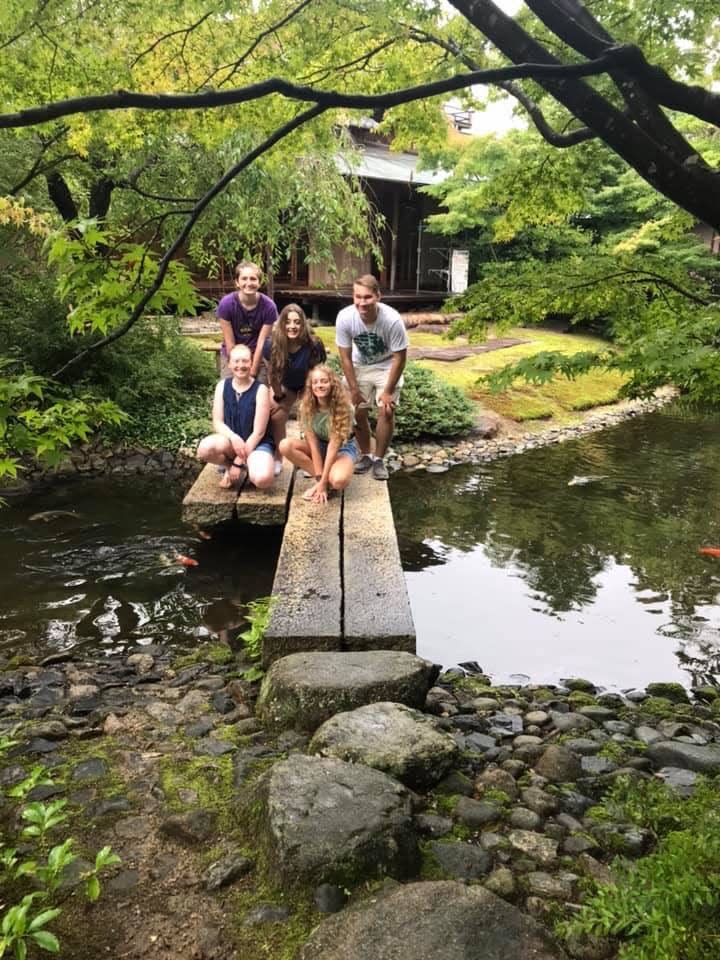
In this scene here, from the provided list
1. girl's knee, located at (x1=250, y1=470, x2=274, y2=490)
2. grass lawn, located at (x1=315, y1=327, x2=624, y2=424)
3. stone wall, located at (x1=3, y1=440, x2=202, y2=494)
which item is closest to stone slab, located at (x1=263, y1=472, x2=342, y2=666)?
girl's knee, located at (x1=250, y1=470, x2=274, y2=490)

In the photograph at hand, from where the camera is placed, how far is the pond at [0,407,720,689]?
5.79 m

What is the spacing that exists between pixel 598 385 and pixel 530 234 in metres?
8.67

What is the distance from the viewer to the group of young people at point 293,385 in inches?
246

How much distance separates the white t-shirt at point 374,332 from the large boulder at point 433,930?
4.94 metres

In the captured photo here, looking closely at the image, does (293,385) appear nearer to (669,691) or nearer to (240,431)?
(240,431)

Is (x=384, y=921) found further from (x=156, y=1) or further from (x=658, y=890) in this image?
(x=156, y=1)

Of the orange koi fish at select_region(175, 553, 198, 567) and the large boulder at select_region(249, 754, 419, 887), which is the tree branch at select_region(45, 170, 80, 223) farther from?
the large boulder at select_region(249, 754, 419, 887)

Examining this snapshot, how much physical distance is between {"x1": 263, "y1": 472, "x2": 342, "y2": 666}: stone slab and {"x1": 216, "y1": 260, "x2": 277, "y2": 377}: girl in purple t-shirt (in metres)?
1.67

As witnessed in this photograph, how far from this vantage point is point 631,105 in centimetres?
320

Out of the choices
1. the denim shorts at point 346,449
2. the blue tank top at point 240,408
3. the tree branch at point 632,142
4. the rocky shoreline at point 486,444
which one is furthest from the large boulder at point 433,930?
the rocky shoreline at point 486,444

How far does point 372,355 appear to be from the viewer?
22.1 feet

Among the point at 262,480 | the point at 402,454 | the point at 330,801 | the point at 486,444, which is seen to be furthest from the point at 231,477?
the point at 486,444

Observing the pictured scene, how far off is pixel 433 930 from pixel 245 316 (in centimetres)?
574

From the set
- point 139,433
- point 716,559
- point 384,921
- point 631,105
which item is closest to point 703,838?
point 384,921
